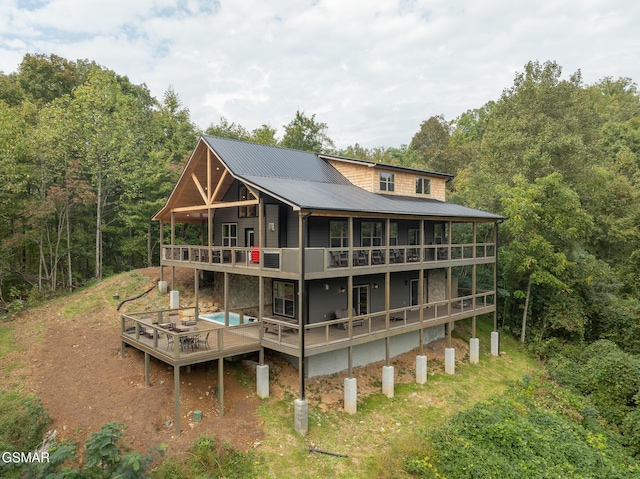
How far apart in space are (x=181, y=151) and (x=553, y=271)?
31850mm

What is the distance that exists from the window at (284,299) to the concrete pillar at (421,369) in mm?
5894

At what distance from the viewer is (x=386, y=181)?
808 inches

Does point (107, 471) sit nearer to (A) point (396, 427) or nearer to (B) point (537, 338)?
(A) point (396, 427)

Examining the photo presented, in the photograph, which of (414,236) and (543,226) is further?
(543,226)

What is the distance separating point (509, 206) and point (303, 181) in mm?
12212

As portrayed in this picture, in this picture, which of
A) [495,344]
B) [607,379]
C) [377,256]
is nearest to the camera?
[377,256]

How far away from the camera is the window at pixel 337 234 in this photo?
16672 mm

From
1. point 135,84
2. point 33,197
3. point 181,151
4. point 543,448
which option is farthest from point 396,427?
point 135,84

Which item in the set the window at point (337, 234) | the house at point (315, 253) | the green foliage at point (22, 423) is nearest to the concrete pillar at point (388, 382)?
the house at point (315, 253)

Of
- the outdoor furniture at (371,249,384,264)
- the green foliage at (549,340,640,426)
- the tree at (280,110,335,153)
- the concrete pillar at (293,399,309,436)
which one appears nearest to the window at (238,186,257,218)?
the outdoor furniture at (371,249,384,264)

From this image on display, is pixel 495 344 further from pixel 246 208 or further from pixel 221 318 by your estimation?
pixel 246 208

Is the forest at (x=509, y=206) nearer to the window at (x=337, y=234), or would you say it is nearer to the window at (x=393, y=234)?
the window at (x=393, y=234)

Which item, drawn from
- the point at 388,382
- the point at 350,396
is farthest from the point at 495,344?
the point at 350,396

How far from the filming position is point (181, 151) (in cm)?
3572
